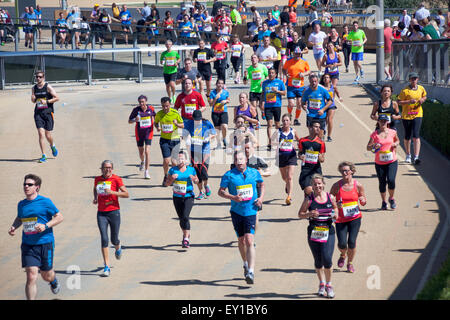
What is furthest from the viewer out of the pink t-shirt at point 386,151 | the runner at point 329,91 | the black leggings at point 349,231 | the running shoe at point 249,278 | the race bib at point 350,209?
the runner at point 329,91

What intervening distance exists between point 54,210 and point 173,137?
6.53m

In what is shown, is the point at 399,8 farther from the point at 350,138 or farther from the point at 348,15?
the point at 350,138

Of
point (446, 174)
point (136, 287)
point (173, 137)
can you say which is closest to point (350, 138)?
point (446, 174)

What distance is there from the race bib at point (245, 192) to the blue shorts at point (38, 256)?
2.70 m

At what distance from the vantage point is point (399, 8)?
1625 inches

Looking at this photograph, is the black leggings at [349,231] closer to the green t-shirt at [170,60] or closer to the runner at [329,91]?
the runner at [329,91]

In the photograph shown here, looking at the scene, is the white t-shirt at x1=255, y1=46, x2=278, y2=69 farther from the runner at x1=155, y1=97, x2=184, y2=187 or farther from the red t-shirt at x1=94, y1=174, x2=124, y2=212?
the red t-shirt at x1=94, y1=174, x2=124, y2=212

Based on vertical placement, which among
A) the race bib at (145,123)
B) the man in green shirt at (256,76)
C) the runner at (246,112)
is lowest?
the race bib at (145,123)

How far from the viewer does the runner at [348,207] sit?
475 inches

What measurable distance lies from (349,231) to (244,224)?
1570 millimetres

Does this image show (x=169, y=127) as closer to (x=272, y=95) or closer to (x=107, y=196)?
(x=272, y=95)

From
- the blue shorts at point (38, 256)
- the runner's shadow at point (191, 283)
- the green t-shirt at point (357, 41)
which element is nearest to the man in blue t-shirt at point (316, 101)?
the runner's shadow at point (191, 283)

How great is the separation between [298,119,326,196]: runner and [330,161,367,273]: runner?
2364 mm

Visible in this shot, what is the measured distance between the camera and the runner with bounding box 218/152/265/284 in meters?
11.8
